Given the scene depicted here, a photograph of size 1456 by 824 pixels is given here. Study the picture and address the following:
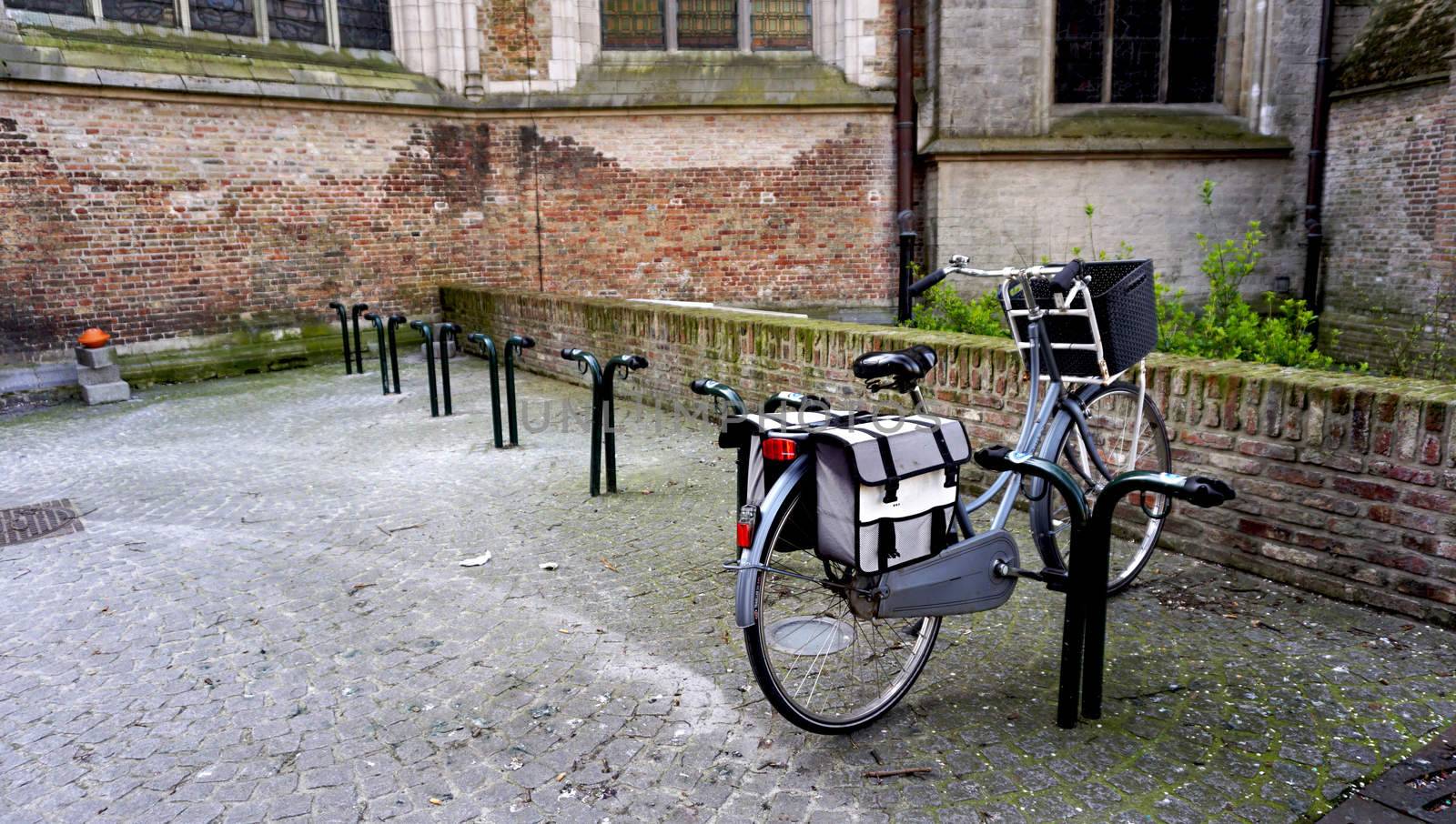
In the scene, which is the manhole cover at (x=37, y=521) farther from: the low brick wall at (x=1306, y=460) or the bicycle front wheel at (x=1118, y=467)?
the bicycle front wheel at (x=1118, y=467)

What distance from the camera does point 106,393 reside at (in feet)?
31.8

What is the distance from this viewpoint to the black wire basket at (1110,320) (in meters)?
3.64

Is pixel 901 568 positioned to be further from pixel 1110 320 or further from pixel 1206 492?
pixel 1110 320

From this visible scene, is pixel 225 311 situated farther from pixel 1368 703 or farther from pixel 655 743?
pixel 1368 703

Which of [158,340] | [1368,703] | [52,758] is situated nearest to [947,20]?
[158,340]

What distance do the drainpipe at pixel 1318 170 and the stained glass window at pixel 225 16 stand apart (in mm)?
14455

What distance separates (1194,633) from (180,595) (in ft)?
14.1

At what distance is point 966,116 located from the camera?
13.4 m

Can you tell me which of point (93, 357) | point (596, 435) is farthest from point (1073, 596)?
point (93, 357)

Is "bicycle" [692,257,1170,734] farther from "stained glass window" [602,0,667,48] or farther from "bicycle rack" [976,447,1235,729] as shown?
"stained glass window" [602,0,667,48]

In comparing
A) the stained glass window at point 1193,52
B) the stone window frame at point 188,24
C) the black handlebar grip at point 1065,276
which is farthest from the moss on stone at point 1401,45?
the stone window frame at point 188,24

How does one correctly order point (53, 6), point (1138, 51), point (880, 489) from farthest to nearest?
point (1138, 51)
point (53, 6)
point (880, 489)

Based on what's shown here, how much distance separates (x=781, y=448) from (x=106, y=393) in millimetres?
9415

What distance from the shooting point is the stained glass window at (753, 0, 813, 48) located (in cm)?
1401
